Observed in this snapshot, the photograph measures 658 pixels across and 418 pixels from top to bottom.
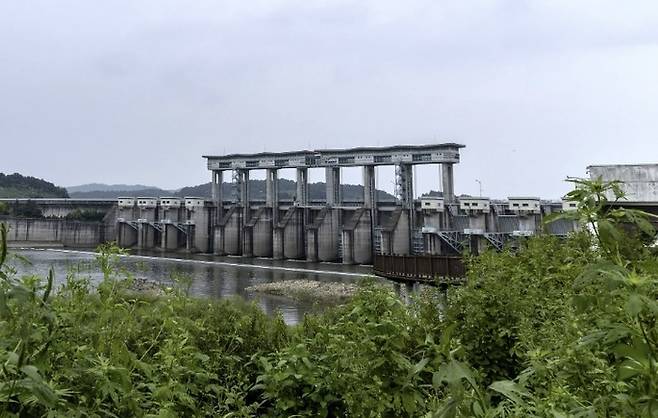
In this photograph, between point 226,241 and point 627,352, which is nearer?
point 627,352

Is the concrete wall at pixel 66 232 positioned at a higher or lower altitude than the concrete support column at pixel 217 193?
lower

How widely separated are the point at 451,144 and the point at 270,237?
93.7ft

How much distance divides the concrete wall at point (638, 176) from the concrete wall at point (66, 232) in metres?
78.9

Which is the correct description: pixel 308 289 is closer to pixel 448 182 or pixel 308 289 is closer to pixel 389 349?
pixel 448 182

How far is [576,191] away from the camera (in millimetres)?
1781

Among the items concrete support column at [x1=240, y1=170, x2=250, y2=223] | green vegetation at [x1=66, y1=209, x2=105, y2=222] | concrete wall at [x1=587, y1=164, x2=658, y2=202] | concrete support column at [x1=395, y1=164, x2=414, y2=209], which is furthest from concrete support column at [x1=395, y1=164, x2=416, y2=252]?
green vegetation at [x1=66, y1=209, x2=105, y2=222]

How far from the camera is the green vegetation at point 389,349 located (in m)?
1.61

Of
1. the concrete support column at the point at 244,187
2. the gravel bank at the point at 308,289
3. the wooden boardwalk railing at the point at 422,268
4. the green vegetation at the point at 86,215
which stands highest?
the concrete support column at the point at 244,187

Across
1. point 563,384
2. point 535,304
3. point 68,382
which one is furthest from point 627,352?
point 535,304

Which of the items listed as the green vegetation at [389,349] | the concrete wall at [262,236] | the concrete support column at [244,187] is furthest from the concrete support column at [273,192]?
the green vegetation at [389,349]

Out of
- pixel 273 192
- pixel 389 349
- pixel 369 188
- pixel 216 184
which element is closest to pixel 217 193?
pixel 216 184

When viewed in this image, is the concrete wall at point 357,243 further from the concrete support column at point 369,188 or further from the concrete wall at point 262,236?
the concrete wall at point 262,236

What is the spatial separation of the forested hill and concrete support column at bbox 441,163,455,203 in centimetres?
11149

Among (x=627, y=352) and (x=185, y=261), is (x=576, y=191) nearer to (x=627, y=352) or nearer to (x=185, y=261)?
(x=627, y=352)
